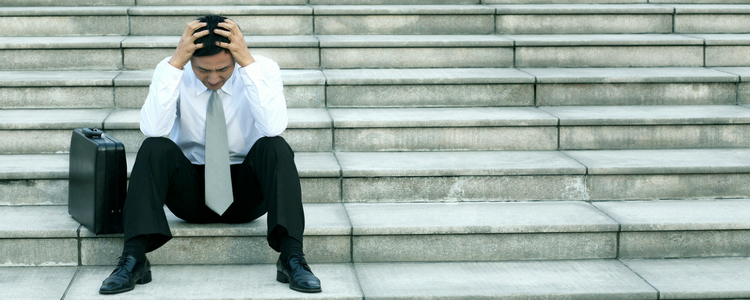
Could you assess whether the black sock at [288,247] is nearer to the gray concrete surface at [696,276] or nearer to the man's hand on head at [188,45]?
the man's hand on head at [188,45]

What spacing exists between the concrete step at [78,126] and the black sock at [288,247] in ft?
3.76

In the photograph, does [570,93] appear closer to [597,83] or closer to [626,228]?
[597,83]

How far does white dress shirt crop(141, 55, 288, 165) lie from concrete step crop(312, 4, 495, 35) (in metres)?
2.24

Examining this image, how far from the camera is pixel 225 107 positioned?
3.39 metres

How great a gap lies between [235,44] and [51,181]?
1.37 m

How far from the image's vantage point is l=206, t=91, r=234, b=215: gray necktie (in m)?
3.26

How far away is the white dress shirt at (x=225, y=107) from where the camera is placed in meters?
3.19

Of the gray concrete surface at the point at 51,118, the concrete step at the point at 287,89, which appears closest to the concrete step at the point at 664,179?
the concrete step at the point at 287,89

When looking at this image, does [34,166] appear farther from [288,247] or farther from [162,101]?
[288,247]

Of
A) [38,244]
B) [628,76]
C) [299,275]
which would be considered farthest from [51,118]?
[628,76]

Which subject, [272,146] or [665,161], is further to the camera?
[665,161]

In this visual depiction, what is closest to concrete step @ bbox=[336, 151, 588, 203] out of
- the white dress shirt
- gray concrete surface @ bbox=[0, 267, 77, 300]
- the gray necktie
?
the white dress shirt

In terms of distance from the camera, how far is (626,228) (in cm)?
360

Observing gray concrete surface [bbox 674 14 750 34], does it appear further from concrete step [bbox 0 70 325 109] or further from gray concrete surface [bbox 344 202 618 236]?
concrete step [bbox 0 70 325 109]
